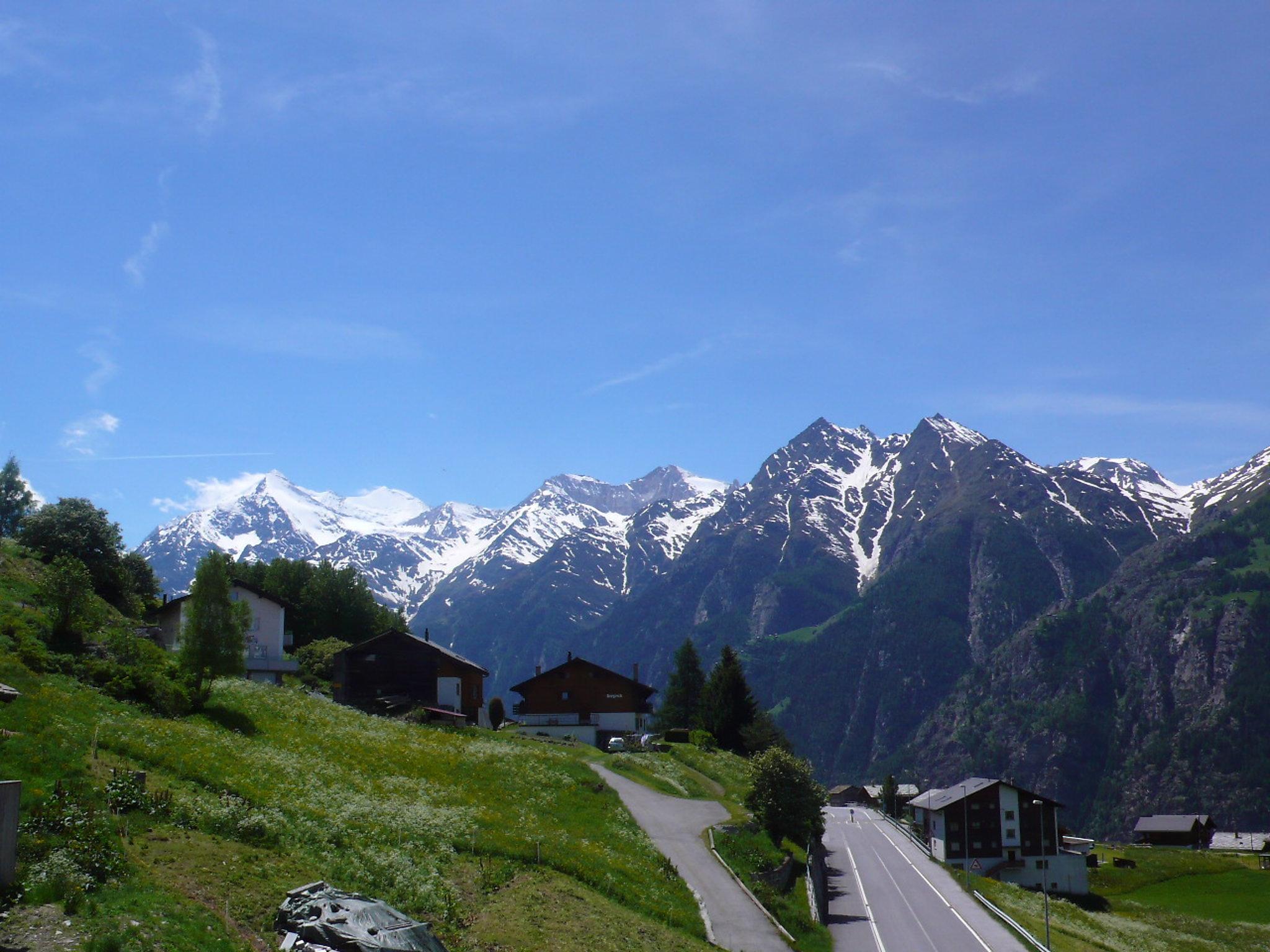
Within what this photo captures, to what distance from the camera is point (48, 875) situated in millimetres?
23375

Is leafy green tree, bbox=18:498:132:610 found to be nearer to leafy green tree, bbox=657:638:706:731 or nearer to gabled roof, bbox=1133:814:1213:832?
leafy green tree, bbox=657:638:706:731

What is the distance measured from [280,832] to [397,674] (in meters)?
60.0

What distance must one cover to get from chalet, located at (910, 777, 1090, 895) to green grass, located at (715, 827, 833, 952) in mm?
50851

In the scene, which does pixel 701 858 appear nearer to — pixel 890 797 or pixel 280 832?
pixel 280 832

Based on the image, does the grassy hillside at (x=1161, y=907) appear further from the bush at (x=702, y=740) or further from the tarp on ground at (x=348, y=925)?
the tarp on ground at (x=348, y=925)

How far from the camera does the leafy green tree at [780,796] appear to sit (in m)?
60.1

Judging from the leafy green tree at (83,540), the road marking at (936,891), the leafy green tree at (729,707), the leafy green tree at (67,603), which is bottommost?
the road marking at (936,891)

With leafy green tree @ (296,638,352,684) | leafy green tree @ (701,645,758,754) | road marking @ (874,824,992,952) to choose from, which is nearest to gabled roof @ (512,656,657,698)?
leafy green tree @ (701,645,758,754)

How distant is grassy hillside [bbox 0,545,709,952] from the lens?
24953 millimetres

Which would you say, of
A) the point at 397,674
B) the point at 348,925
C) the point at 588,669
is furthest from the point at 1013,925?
the point at 588,669

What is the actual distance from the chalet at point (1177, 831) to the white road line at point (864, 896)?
97.2 m

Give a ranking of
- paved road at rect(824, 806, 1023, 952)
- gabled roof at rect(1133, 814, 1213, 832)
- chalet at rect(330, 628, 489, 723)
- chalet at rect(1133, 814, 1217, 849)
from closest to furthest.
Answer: paved road at rect(824, 806, 1023, 952)
chalet at rect(330, 628, 489, 723)
chalet at rect(1133, 814, 1217, 849)
gabled roof at rect(1133, 814, 1213, 832)

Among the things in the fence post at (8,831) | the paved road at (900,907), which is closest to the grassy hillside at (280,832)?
the fence post at (8,831)

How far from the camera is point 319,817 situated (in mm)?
35969
